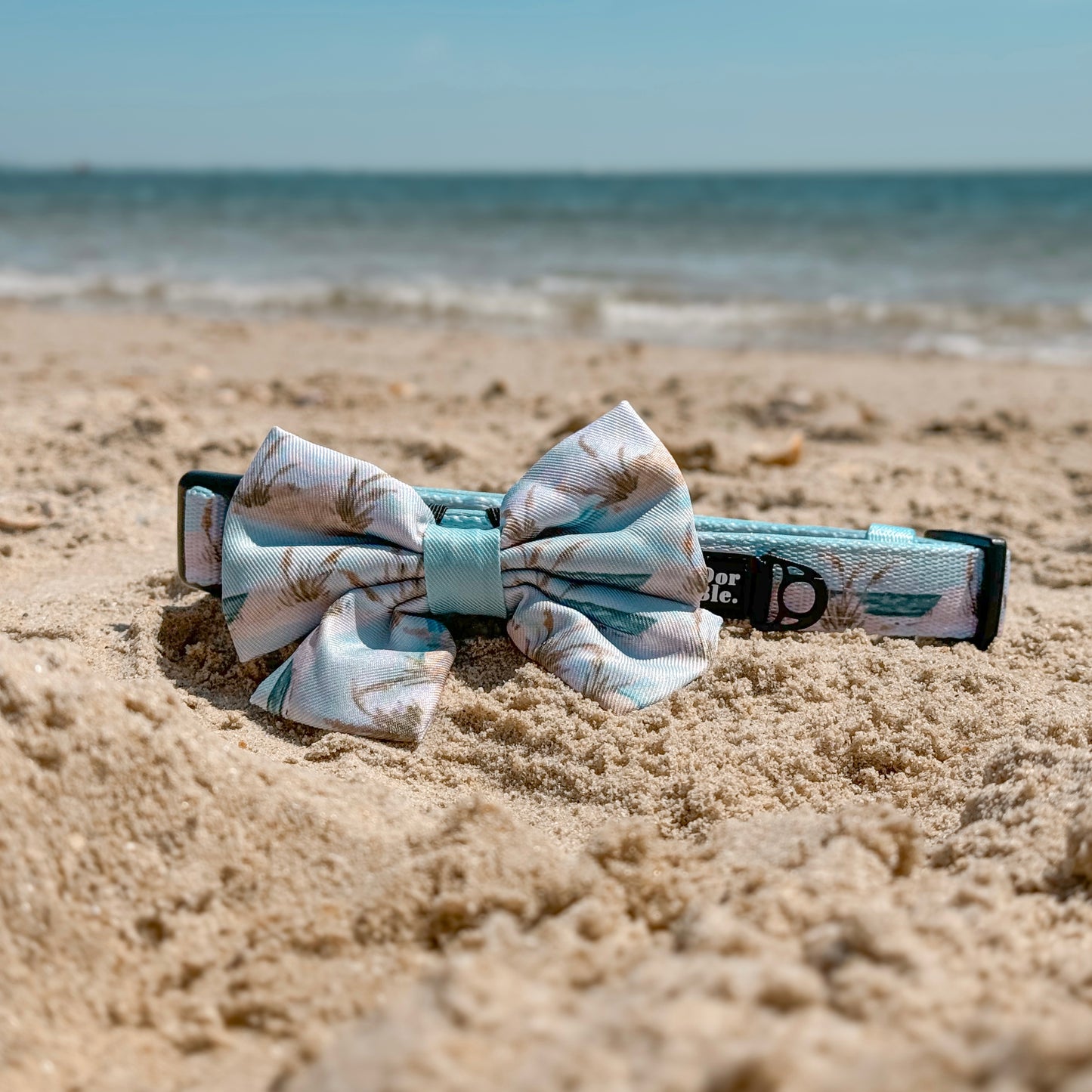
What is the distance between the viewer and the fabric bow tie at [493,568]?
5.71 feet

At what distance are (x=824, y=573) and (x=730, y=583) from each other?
0.17m

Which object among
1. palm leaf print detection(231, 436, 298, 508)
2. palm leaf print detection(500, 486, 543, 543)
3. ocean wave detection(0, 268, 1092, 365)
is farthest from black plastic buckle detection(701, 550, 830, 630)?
ocean wave detection(0, 268, 1092, 365)

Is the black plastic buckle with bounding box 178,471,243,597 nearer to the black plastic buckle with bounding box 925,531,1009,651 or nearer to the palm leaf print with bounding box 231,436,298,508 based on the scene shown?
the palm leaf print with bounding box 231,436,298,508

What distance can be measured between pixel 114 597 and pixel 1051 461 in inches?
126

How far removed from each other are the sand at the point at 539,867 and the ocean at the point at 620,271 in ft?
18.0

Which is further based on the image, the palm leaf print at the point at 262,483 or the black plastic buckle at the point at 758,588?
the black plastic buckle at the point at 758,588

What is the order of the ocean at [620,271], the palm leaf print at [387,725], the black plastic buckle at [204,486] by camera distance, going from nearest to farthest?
the palm leaf print at [387,725] < the black plastic buckle at [204,486] < the ocean at [620,271]

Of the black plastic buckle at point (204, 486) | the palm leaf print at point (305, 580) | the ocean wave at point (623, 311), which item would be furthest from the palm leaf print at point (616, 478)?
the ocean wave at point (623, 311)

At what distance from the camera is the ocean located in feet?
25.0

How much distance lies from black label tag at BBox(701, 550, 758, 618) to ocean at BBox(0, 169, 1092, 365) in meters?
5.31

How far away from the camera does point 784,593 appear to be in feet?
6.29

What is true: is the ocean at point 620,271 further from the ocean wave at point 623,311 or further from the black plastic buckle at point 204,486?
the black plastic buckle at point 204,486

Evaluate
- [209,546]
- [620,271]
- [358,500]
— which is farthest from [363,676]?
[620,271]

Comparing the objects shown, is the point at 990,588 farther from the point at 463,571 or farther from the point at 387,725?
the point at 387,725
